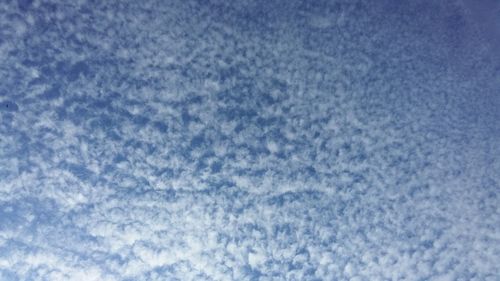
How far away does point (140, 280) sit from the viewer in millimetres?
802

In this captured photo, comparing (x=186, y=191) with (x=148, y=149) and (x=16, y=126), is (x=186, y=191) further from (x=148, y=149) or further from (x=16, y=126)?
(x=16, y=126)

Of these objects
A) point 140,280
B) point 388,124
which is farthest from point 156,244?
point 388,124

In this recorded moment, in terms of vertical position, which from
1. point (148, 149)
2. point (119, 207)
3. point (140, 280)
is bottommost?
point (140, 280)

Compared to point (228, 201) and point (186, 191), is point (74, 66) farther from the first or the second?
point (228, 201)

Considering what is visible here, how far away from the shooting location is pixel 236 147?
0.94 metres

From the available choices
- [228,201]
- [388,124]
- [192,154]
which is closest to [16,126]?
[192,154]

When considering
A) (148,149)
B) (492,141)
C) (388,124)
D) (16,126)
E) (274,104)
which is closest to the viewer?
(16,126)

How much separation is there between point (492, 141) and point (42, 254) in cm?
161

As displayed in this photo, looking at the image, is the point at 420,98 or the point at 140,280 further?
the point at 420,98

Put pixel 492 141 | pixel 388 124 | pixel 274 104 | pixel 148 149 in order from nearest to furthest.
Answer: pixel 148 149 < pixel 274 104 < pixel 388 124 < pixel 492 141

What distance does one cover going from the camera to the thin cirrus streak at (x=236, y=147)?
2.52ft

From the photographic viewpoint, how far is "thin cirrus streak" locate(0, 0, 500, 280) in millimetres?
768

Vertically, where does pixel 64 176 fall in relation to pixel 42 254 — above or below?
above

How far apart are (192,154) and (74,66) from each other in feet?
1.20
